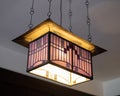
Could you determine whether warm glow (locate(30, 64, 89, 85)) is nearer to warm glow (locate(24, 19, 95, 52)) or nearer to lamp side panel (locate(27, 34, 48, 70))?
lamp side panel (locate(27, 34, 48, 70))

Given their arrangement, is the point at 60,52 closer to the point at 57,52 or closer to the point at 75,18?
the point at 57,52

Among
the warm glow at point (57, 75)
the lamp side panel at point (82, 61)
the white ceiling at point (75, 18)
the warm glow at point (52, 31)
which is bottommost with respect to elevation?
the warm glow at point (57, 75)

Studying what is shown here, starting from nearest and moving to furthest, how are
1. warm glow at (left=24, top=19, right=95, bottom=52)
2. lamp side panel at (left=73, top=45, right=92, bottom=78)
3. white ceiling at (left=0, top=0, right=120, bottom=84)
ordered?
warm glow at (left=24, top=19, right=95, bottom=52) < lamp side panel at (left=73, top=45, right=92, bottom=78) < white ceiling at (left=0, top=0, right=120, bottom=84)

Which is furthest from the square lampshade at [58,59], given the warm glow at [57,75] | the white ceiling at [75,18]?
the white ceiling at [75,18]

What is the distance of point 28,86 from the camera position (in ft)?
10.1

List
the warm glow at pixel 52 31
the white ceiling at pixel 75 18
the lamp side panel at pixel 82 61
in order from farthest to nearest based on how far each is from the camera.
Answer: the white ceiling at pixel 75 18, the lamp side panel at pixel 82 61, the warm glow at pixel 52 31

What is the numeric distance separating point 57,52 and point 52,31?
137 mm

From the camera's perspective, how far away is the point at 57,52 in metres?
1.47

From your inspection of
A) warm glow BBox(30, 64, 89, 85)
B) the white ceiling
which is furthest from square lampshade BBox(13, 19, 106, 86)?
the white ceiling

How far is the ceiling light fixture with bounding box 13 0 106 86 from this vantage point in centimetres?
143

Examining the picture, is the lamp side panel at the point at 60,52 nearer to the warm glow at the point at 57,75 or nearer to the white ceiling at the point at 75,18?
the warm glow at the point at 57,75

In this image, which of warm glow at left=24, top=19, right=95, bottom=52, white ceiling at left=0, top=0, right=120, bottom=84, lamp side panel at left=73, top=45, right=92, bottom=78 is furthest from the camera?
white ceiling at left=0, top=0, right=120, bottom=84

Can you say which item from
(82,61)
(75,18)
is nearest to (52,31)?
(82,61)

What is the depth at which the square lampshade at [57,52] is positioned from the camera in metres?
1.43
